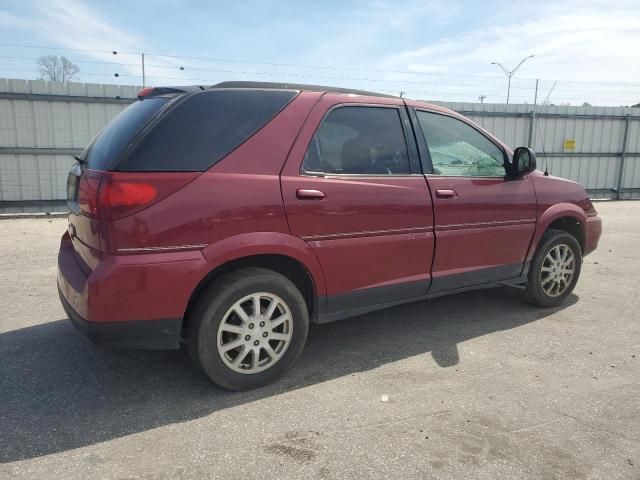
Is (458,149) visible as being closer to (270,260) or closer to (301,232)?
(301,232)

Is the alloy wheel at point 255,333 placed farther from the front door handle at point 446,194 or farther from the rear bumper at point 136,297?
the front door handle at point 446,194

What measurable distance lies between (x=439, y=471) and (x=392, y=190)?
6.06 ft

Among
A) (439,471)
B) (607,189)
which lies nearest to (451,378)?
(439,471)

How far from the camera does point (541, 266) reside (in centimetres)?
459

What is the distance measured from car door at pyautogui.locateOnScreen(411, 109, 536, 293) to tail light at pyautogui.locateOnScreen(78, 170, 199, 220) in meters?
1.94

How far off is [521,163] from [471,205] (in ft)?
2.36

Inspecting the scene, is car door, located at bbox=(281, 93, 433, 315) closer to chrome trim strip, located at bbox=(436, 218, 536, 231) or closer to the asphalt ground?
chrome trim strip, located at bbox=(436, 218, 536, 231)

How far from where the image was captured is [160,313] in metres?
2.77

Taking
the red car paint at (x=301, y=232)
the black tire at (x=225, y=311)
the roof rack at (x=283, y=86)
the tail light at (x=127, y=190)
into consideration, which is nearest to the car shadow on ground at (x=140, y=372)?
the black tire at (x=225, y=311)

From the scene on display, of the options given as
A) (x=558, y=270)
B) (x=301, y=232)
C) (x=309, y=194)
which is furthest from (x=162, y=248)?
(x=558, y=270)

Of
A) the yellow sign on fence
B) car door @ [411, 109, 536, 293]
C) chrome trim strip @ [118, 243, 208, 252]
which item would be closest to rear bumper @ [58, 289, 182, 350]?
chrome trim strip @ [118, 243, 208, 252]

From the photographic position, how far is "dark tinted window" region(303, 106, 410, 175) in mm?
3264

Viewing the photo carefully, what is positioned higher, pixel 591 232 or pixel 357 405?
pixel 591 232

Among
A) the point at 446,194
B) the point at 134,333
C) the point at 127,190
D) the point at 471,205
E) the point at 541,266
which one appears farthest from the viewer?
the point at 541,266
